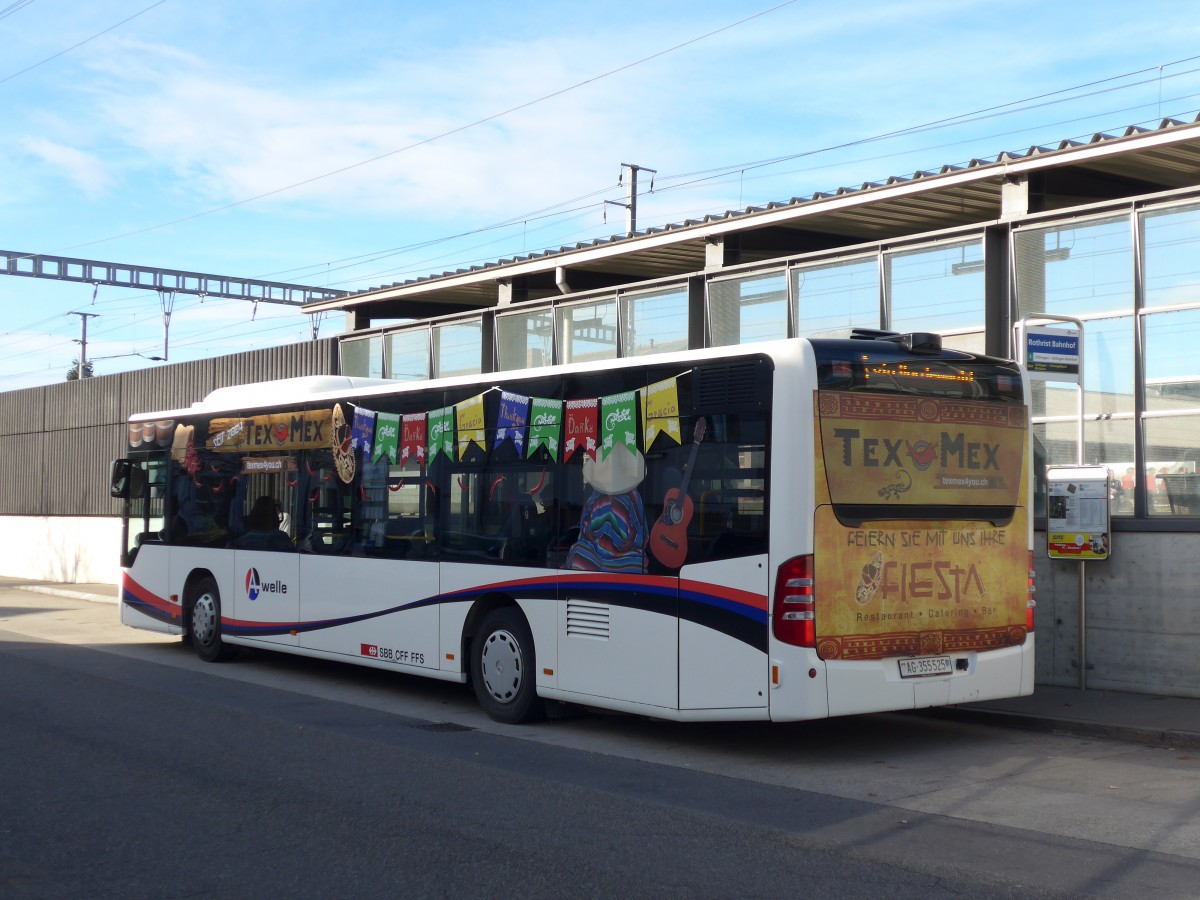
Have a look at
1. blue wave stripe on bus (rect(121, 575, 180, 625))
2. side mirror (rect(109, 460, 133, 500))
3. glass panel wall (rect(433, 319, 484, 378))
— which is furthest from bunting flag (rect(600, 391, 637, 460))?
glass panel wall (rect(433, 319, 484, 378))

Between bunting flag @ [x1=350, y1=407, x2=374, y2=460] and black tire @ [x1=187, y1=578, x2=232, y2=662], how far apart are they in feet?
11.5

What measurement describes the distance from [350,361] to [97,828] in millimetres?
16955

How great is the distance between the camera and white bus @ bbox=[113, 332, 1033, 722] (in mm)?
8969

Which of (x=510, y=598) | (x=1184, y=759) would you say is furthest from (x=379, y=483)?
(x=1184, y=759)

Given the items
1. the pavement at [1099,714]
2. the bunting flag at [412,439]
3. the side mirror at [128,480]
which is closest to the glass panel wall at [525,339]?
the side mirror at [128,480]

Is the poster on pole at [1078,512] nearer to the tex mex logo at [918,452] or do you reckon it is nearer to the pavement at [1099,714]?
the pavement at [1099,714]

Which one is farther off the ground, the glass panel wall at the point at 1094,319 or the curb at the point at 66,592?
the glass panel wall at the point at 1094,319

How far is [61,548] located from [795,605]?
2649 cm

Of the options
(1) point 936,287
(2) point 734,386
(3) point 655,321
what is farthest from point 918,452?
(3) point 655,321

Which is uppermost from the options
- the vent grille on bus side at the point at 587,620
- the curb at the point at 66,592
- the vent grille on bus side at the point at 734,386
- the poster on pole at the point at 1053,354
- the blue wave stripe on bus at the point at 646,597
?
the poster on pole at the point at 1053,354

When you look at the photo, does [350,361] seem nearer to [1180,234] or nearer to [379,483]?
[379,483]

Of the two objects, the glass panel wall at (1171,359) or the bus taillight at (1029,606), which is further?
the glass panel wall at (1171,359)

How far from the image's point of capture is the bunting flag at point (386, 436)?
12.8m

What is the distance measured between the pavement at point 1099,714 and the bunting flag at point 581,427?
4016 millimetres
